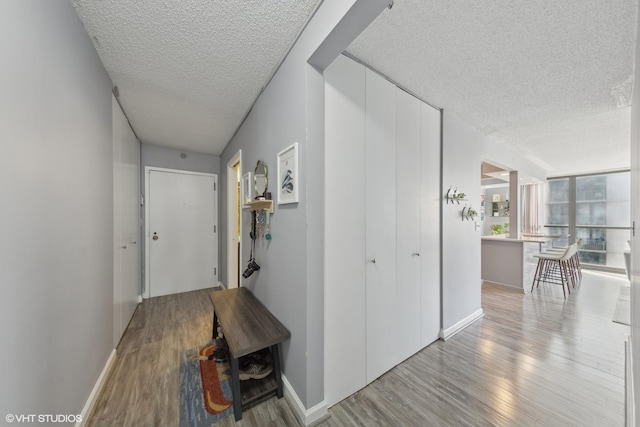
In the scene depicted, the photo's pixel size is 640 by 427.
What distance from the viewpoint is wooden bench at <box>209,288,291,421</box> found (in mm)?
1405

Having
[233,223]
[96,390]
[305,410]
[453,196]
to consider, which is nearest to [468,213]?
[453,196]

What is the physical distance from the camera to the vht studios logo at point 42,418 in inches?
31.6

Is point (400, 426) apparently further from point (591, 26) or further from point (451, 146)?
point (591, 26)

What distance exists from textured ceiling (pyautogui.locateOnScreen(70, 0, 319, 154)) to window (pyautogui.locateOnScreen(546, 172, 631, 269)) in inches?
319

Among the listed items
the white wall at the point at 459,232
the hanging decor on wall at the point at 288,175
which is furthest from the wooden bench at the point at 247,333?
the white wall at the point at 459,232

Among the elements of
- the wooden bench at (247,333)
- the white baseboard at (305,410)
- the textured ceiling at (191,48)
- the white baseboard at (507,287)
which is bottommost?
the white baseboard at (507,287)

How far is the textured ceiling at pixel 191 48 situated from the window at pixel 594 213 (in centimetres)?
811

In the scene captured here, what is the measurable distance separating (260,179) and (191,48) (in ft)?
3.27

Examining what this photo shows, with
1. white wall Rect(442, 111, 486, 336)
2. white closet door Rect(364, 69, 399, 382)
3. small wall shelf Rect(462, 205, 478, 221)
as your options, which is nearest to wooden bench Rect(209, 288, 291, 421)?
white closet door Rect(364, 69, 399, 382)

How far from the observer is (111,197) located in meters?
1.92

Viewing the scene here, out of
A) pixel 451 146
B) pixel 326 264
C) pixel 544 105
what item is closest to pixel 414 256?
pixel 326 264

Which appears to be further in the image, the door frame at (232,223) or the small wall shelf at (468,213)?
the door frame at (232,223)

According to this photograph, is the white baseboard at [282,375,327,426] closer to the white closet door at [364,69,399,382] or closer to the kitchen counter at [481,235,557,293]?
the white closet door at [364,69,399,382]

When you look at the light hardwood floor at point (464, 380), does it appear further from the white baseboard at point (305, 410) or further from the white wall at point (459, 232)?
the white wall at point (459, 232)
